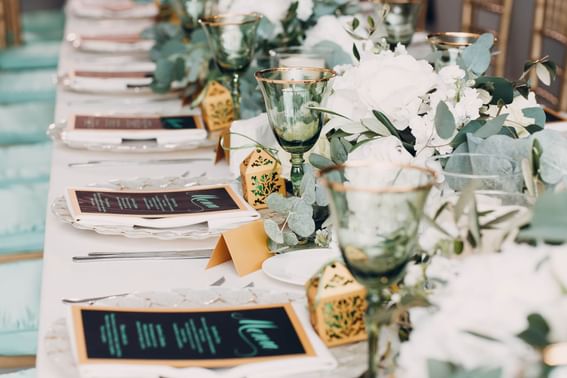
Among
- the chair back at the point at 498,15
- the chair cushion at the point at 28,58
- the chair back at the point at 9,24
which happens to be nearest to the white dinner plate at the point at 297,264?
the chair back at the point at 498,15

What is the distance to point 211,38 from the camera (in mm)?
1658

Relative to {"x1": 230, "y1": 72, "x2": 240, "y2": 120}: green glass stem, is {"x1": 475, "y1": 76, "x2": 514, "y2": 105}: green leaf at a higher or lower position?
higher

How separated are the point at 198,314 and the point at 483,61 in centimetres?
63

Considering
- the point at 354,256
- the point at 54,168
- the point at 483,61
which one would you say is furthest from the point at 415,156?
the point at 54,168

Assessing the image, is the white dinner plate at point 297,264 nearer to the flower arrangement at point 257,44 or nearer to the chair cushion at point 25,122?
the flower arrangement at point 257,44

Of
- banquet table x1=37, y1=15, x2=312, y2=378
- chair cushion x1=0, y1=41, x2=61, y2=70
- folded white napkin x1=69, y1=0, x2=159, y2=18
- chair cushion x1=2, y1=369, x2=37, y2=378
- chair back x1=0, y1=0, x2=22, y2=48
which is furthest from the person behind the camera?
chair back x1=0, y1=0, x2=22, y2=48

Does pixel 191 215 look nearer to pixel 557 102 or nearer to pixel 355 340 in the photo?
pixel 355 340

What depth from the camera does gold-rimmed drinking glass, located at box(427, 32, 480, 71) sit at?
152 cm

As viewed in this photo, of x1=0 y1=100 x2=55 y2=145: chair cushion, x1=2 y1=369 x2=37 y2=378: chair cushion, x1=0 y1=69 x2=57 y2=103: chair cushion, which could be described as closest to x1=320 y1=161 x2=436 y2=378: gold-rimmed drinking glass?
x1=2 y1=369 x2=37 y2=378: chair cushion

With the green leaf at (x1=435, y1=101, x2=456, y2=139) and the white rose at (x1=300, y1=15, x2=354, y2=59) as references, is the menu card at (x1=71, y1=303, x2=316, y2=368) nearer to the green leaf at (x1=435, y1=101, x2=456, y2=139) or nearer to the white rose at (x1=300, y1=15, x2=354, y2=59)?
the green leaf at (x1=435, y1=101, x2=456, y2=139)

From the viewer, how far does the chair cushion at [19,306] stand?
1616mm

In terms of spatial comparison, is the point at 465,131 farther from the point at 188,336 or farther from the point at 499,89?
the point at 188,336

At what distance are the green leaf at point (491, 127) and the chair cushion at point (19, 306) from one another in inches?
36.8

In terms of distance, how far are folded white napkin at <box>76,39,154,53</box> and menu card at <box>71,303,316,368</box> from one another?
1.88 m
